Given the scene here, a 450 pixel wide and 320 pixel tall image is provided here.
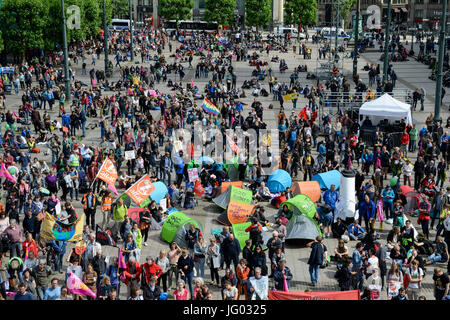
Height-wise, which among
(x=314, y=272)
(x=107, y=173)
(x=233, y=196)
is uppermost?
(x=107, y=173)

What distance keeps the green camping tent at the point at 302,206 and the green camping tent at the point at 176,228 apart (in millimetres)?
3035

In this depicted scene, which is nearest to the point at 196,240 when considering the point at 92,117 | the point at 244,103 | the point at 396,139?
the point at 396,139

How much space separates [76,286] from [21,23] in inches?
1903

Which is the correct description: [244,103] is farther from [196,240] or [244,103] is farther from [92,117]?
[196,240]

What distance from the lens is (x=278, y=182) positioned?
2200cm

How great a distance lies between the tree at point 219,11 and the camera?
319 ft

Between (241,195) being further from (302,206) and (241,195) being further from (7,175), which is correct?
(7,175)

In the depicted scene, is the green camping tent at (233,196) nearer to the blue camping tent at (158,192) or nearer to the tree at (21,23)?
the blue camping tent at (158,192)

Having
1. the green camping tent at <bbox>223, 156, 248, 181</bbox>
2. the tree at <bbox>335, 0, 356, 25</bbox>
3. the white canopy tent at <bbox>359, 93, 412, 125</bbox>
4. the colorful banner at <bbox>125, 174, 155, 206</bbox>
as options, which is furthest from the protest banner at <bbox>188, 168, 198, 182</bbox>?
the tree at <bbox>335, 0, 356, 25</bbox>

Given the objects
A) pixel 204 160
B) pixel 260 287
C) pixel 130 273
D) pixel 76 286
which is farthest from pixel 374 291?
pixel 204 160

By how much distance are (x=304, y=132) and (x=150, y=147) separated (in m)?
7.41

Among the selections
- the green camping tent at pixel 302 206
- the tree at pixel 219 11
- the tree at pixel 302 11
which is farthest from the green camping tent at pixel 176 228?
the tree at pixel 219 11

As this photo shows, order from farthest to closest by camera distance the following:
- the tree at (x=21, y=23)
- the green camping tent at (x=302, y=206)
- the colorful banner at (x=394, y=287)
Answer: the tree at (x=21, y=23) → the green camping tent at (x=302, y=206) → the colorful banner at (x=394, y=287)

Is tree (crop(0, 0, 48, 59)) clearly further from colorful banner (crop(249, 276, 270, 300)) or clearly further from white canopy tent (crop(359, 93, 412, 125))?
colorful banner (crop(249, 276, 270, 300))
